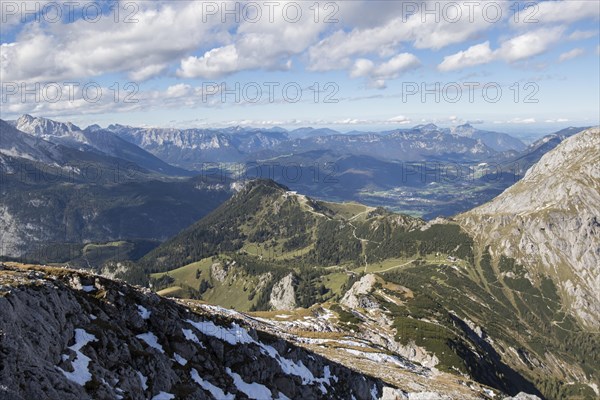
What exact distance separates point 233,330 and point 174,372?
1816cm

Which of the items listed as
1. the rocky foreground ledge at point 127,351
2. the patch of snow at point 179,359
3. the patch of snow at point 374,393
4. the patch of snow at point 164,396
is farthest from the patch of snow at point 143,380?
the patch of snow at point 374,393

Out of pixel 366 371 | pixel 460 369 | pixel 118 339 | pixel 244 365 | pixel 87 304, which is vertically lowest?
pixel 460 369

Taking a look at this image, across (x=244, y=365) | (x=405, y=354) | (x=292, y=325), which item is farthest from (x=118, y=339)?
(x=405, y=354)

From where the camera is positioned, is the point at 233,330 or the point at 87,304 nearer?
the point at 87,304

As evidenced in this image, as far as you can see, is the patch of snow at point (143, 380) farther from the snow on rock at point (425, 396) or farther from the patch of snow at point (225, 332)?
the snow on rock at point (425, 396)

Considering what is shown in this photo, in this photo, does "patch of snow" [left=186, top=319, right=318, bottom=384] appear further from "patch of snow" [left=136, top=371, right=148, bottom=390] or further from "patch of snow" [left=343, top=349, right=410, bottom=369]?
"patch of snow" [left=343, top=349, right=410, bottom=369]

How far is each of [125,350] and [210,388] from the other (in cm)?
1291

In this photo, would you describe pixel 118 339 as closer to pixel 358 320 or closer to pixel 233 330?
pixel 233 330

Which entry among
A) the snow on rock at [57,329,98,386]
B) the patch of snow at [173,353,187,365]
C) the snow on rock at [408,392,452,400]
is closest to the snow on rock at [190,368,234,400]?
the patch of snow at [173,353,187,365]

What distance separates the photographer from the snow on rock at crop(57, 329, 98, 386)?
36.7 m

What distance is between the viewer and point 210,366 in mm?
56688

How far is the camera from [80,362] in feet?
129

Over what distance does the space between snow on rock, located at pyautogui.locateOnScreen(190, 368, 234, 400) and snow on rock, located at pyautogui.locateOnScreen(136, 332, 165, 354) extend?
16.4 feet

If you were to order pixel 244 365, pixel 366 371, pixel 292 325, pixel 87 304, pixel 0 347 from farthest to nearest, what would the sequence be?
pixel 292 325, pixel 366 371, pixel 244 365, pixel 87 304, pixel 0 347
